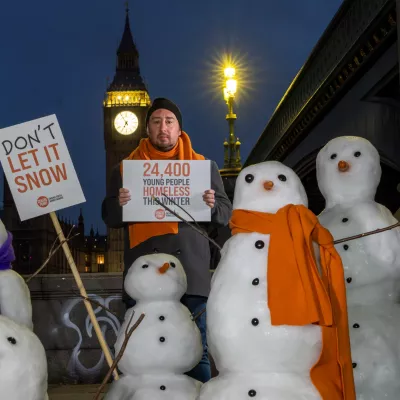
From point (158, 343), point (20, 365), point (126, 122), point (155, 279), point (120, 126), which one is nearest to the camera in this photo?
point (20, 365)

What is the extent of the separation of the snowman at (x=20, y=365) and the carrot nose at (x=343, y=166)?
191 centimetres

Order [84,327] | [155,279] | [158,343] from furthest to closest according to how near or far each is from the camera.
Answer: [84,327] → [155,279] → [158,343]

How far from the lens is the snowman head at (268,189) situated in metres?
3.73

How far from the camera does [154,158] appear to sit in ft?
15.5

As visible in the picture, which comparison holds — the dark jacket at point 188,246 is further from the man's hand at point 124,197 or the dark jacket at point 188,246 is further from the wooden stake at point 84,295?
the wooden stake at point 84,295

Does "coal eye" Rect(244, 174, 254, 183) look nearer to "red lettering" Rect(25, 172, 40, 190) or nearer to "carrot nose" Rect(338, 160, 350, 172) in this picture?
"carrot nose" Rect(338, 160, 350, 172)

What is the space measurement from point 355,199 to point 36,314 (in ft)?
12.1

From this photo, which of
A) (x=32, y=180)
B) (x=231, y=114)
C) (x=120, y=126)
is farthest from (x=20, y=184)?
(x=120, y=126)

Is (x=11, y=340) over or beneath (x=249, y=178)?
beneath

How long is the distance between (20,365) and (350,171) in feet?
6.92

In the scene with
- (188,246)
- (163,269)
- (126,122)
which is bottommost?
(163,269)

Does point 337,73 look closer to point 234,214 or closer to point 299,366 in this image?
point 234,214

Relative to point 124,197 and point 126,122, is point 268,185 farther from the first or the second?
point 126,122

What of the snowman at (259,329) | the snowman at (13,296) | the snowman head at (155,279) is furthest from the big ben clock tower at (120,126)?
the snowman at (259,329)
